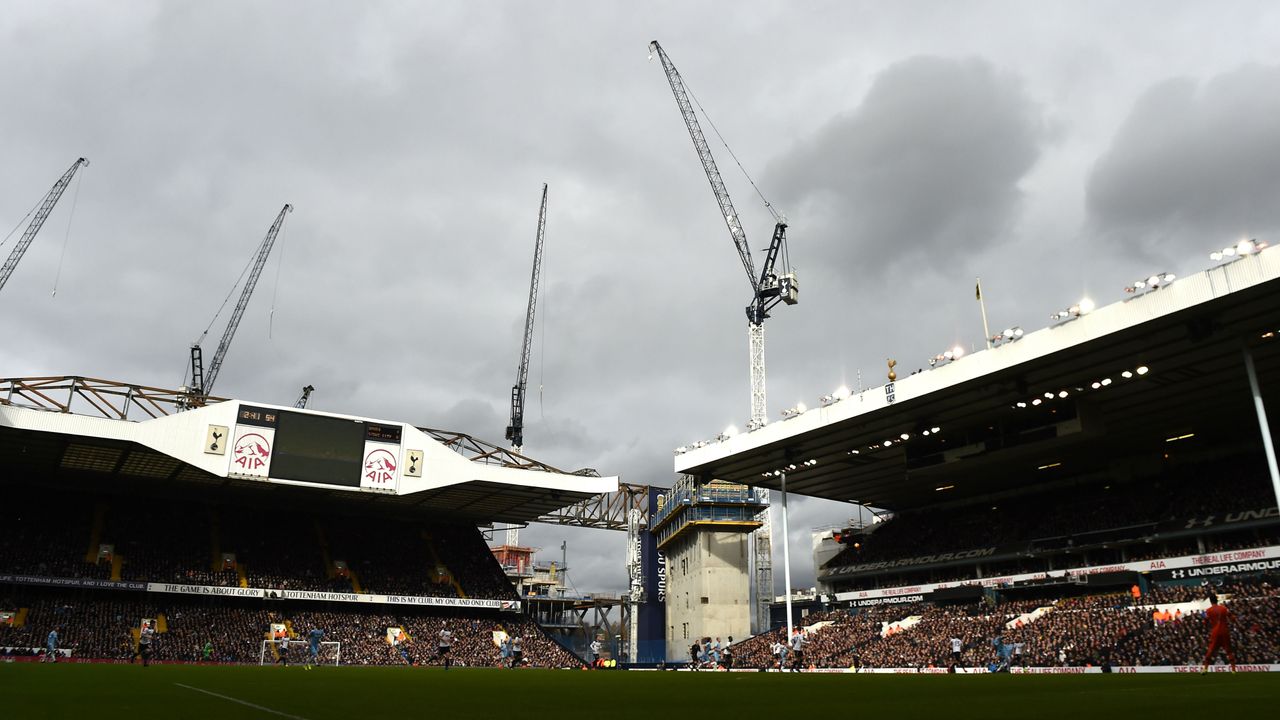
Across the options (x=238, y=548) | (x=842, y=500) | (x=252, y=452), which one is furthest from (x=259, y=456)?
(x=842, y=500)

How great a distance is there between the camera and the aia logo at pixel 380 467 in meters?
47.8

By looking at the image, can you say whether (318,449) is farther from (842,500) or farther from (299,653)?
(842,500)

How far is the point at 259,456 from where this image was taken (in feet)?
148

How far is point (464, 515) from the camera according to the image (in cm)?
6131

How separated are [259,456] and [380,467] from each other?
670 cm

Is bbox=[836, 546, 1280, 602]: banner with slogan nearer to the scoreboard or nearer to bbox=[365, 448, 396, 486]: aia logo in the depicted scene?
bbox=[365, 448, 396, 486]: aia logo

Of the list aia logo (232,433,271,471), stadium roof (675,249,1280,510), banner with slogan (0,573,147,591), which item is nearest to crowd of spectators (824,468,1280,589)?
stadium roof (675,249,1280,510)

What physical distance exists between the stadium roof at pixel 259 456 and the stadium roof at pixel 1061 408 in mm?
13406

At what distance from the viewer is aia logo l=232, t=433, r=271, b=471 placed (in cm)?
4441

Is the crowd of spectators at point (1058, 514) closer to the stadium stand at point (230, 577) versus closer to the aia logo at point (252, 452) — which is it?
the stadium stand at point (230, 577)

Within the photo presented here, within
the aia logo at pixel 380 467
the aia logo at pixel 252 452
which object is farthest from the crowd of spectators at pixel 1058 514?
the aia logo at pixel 252 452

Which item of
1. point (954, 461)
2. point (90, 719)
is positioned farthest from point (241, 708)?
point (954, 461)

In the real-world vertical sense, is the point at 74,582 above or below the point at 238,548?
below

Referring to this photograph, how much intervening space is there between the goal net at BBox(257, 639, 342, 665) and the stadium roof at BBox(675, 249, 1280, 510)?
23178 mm
